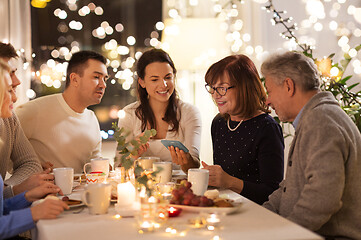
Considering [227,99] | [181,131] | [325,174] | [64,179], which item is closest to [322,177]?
[325,174]

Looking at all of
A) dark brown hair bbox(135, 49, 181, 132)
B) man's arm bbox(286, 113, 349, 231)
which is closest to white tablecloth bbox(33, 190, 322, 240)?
man's arm bbox(286, 113, 349, 231)

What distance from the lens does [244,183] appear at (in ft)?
5.97

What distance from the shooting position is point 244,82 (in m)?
2.12

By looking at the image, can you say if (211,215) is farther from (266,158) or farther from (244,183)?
(266,158)

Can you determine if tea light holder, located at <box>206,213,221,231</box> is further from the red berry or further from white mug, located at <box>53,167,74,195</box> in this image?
white mug, located at <box>53,167,74,195</box>

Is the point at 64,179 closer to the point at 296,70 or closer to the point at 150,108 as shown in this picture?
the point at 296,70

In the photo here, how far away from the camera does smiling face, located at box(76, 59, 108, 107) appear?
2793 mm

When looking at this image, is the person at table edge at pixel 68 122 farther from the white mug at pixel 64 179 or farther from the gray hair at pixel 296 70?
the gray hair at pixel 296 70

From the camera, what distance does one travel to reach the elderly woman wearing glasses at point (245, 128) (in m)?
1.96

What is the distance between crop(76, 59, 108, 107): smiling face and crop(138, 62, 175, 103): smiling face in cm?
32

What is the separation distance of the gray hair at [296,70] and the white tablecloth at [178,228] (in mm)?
543

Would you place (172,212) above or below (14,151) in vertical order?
below

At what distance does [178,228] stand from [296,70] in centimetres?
79

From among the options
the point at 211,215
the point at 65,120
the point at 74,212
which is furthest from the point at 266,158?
the point at 65,120
